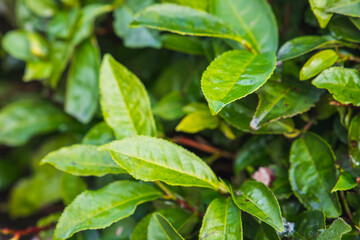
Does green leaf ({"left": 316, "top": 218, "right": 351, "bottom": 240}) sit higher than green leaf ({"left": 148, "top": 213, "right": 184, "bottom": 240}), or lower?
higher

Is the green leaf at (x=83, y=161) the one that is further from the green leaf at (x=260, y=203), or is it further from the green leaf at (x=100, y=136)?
the green leaf at (x=260, y=203)

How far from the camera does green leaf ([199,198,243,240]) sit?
73 cm

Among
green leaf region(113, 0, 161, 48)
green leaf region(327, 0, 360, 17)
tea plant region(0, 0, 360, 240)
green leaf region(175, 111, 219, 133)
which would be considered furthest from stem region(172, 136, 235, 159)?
green leaf region(327, 0, 360, 17)

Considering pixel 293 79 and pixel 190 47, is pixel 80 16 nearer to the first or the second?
pixel 190 47

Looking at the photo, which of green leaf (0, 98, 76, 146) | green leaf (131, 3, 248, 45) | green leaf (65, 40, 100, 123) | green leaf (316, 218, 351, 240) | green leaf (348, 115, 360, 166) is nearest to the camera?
green leaf (316, 218, 351, 240)

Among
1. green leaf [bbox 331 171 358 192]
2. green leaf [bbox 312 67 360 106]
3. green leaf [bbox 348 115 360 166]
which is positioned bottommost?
green leaf [bbox 331 171 358 192]

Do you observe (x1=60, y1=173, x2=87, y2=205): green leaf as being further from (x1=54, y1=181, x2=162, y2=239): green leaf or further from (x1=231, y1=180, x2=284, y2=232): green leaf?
(x1=231, y1=180, x2=284, y2=232): green leaf

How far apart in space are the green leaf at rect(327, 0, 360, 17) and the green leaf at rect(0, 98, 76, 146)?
1.09 metres

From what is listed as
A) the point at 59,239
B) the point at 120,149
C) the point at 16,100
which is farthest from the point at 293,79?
the point at 16,100

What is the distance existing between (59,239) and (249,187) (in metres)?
0.46

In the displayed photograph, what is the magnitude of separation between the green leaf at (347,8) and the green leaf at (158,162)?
19.2 inches

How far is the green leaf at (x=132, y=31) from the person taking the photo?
1144 millimetres

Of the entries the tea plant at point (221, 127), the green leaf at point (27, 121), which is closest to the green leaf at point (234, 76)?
the tea plant at point (221, 127)

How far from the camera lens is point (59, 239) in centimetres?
78
